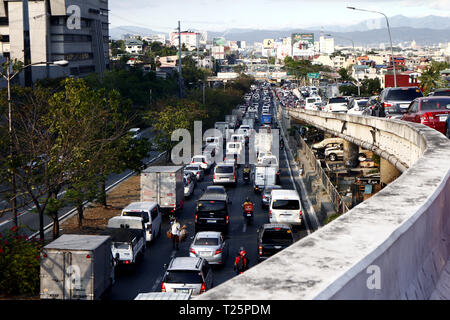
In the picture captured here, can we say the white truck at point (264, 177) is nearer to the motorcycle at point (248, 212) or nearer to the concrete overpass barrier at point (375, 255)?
the motorcycle at point (248, 212)

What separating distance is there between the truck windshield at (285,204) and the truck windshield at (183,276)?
10669mm

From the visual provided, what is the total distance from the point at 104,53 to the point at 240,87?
49.7m

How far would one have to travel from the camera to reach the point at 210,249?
1967 centimetres

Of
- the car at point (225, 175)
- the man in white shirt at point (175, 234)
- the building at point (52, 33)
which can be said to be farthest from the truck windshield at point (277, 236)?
the building at point (52, 33)

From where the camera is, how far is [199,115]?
5588 cm

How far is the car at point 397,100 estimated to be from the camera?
27.8 meters

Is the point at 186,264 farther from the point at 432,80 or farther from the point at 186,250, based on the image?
the point at 432,80

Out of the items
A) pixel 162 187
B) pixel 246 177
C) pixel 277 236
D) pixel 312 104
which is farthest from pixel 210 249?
pixel 312 104

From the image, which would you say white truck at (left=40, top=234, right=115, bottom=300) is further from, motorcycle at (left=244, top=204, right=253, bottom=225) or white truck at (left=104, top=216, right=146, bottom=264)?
motorcycle at (left=244, top=204, right=253, bottom=225)

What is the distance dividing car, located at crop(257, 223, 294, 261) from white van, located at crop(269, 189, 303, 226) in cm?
469

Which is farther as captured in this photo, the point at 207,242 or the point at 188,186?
the point at 188,186

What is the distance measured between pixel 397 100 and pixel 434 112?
28.9 feet

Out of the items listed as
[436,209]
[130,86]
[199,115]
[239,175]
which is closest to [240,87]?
[130,86]

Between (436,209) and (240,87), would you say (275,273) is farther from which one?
(240,87)
